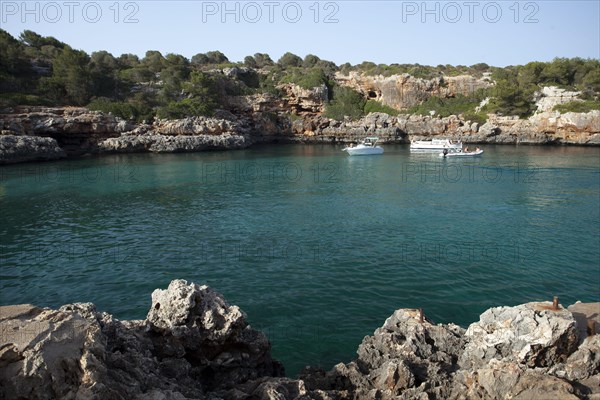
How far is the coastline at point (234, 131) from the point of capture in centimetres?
5528

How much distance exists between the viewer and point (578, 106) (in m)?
72.1

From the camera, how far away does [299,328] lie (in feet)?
43.4

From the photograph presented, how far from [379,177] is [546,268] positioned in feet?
84.8

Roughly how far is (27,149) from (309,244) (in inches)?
1763

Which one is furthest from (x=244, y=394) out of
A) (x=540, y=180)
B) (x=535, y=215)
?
(x=540, y=180)

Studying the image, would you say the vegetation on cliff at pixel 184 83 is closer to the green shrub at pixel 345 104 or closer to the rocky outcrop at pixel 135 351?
the green shrub at pixel 345 104

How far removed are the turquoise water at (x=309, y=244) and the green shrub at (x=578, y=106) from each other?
1431 inches

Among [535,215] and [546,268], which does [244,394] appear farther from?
[535,215]

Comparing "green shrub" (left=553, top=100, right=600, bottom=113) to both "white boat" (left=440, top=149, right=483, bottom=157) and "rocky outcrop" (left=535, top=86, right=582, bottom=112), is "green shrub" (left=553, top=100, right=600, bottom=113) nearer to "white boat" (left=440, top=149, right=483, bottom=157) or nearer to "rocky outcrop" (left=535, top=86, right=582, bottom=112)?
"rocky outcrop" (left=535, top=86, right=582, bottom=112)

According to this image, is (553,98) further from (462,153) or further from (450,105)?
(462,153)

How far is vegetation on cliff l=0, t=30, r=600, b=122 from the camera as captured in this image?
6850cm

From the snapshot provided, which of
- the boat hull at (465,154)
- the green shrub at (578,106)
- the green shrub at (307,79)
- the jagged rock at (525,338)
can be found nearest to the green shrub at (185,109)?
the green shrub at (307,79)

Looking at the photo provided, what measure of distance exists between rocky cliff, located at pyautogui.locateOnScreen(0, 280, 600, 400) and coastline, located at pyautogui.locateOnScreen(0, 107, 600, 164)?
50.6m

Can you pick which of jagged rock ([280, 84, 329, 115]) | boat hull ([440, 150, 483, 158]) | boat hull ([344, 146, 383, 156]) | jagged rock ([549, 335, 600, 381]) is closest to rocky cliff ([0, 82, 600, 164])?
jagged rock ([280, 84, 329, 115])
